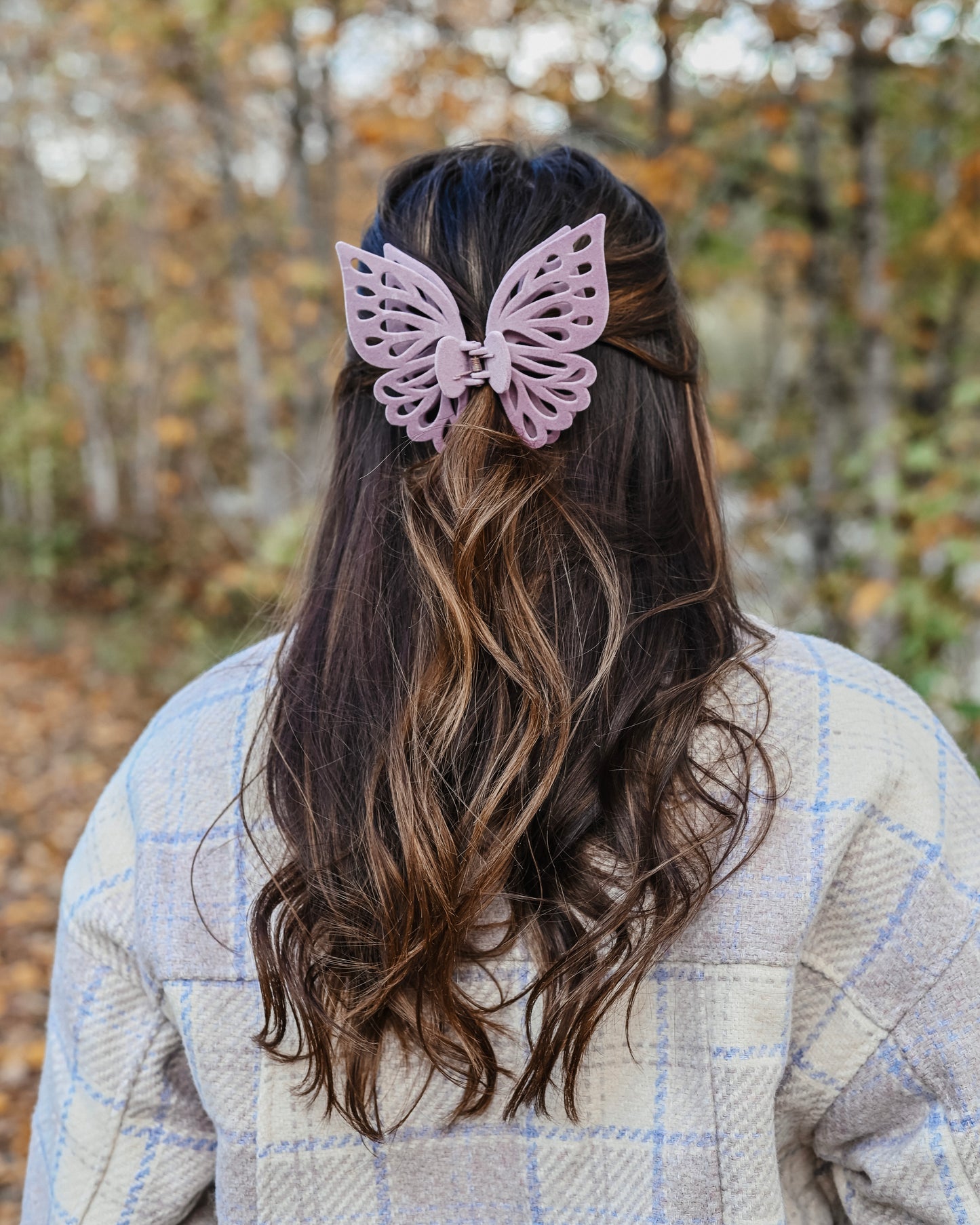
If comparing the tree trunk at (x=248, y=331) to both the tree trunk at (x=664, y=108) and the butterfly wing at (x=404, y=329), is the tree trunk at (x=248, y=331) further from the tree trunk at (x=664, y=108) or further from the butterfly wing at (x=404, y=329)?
the butterfly wing at (x=404, y=329)

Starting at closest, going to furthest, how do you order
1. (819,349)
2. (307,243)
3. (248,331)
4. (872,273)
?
(872,273)
(819,349)
(307,243)
(248,331)

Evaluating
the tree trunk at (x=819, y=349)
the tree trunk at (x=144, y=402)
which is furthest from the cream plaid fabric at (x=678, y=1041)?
the tree trunk at (x=144, y=402)

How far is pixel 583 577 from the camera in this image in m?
1.06

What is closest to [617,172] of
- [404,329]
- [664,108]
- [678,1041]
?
[664,108]

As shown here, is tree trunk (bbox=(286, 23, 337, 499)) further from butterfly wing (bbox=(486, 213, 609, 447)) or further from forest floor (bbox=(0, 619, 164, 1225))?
butterfly wing (bbox=(486, 213, 609, 447))

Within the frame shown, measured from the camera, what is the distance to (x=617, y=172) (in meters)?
3.79

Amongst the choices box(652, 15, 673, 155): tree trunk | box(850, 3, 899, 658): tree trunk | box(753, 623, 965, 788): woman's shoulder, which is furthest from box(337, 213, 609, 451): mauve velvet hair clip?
box(652, 15, 673, 155): tree trunk

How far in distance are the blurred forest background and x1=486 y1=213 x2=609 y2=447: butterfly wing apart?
0.37m

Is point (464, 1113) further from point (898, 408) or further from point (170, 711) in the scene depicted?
point (898, 408)

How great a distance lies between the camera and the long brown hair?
39.4 inches

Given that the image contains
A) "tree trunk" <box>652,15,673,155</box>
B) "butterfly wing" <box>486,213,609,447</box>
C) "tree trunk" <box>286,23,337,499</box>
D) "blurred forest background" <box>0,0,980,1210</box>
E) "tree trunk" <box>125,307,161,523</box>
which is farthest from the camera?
"tree trunk" <box>125,307,161,523</box>

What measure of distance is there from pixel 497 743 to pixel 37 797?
5174mm

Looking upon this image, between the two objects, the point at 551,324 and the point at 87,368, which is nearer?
the point at 551,324

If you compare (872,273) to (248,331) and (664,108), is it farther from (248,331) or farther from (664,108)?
(248,331)
